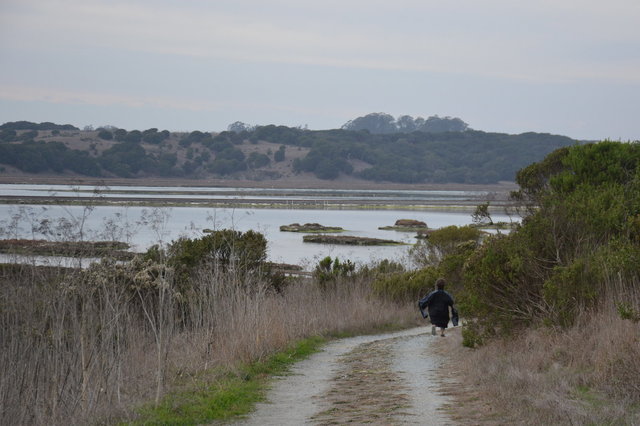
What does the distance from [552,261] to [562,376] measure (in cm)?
502

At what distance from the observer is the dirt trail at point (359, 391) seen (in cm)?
994

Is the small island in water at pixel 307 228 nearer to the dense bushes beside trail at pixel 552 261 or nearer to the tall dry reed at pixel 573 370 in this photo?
the dense bushes beside trail at pixel 552 261

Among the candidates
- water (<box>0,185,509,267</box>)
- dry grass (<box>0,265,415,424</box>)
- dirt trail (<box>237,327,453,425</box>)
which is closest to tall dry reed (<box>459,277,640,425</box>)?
dirt trail (<box>237,327,453,425</box>)

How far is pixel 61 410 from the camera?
9602 millimetres

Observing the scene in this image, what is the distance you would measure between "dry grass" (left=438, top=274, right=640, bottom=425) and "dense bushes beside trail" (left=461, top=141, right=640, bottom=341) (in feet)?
1.60

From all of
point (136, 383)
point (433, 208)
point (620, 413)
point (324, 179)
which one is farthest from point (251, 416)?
point (324, 179)

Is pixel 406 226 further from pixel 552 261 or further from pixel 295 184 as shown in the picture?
pixel 295 184

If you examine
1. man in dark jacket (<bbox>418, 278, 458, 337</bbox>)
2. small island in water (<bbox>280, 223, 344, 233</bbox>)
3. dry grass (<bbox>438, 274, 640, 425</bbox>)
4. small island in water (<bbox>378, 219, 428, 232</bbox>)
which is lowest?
small island in water (<bbox>378, 219, 428, 232</bbox>)

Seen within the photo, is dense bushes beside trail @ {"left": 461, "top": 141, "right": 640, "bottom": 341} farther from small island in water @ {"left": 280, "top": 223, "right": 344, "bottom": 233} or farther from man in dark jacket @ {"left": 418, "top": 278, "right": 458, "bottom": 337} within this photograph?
small island in water @ {"left": 280, "top": 223, "right": 344, "bottom": 233}

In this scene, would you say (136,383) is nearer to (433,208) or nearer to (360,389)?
(360,389)

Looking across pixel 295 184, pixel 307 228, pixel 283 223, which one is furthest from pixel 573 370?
pixel 295 184

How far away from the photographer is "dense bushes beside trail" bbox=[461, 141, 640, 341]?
1417 cm

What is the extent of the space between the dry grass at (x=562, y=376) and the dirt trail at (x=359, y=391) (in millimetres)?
442

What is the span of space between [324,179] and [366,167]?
40.7ft
